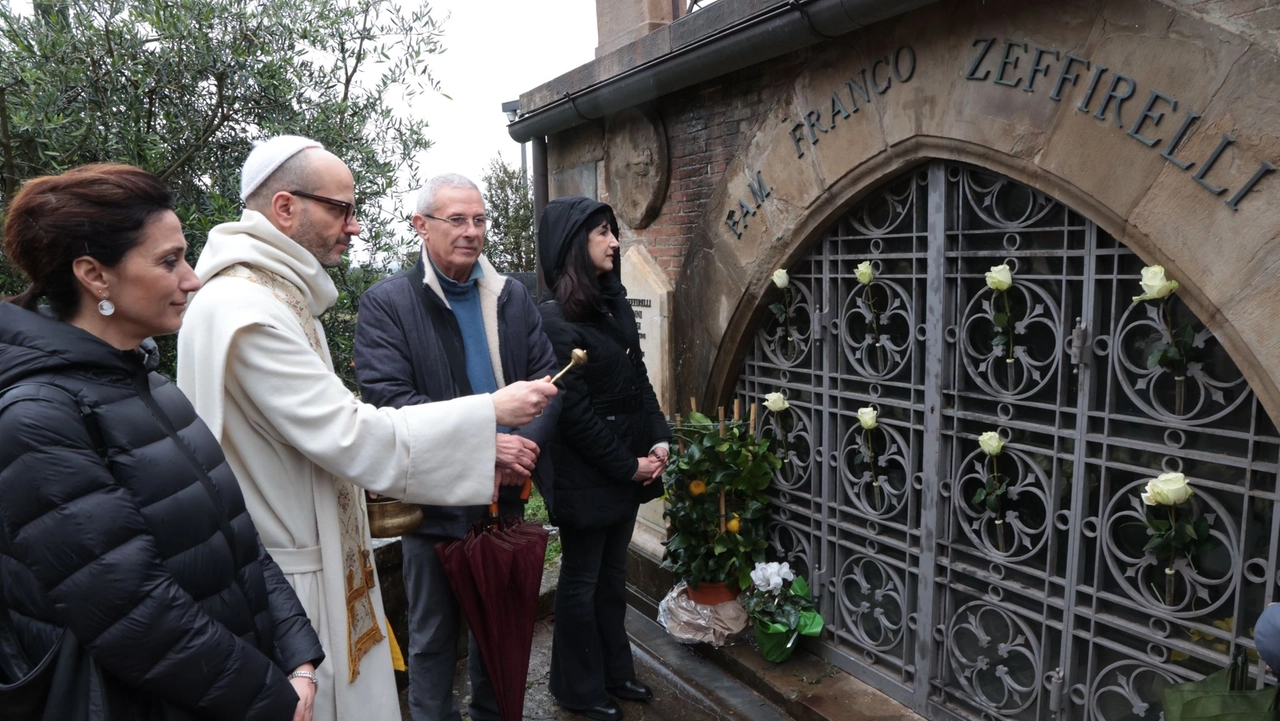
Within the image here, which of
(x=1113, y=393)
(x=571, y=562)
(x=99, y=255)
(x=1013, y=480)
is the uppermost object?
(x=99, y=255)

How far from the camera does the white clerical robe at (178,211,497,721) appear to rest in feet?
6.65

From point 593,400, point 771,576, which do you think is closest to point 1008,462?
point 771,576

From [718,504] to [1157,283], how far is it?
229cm

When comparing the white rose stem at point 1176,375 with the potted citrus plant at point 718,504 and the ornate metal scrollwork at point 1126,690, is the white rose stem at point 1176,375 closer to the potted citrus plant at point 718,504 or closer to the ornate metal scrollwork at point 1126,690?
the ornate metal scrollwork at point 1126,690

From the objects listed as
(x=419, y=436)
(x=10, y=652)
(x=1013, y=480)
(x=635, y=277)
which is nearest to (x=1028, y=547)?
(x=1013, y=480)

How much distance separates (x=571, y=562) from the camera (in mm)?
3641

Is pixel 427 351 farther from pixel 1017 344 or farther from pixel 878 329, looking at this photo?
pixel 1017 344

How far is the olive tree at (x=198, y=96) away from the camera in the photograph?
11.4ft

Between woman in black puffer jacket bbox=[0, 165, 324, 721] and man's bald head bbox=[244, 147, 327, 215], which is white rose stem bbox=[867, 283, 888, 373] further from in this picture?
woman in black puffer jacket bbox=[0, 165, 324, 721]

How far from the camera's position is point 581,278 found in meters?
3.50

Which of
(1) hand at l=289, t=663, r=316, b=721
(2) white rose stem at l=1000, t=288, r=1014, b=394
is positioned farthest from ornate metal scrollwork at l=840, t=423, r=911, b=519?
(1) hand at l=289, t=663, r=316, b=721

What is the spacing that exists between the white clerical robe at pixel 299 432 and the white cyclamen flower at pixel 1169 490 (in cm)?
202

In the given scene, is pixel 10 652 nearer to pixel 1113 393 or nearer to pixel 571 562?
pixel 571 562

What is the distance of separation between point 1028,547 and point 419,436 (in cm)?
224
